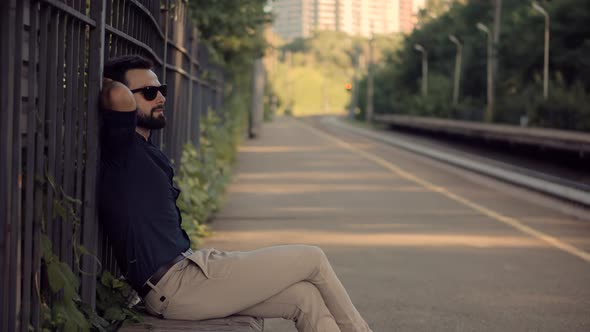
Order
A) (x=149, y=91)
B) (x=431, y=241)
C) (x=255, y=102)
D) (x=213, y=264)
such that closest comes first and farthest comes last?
(x=213, y=264) → (x=149, y=91) → (x=431, y=241) → (x=255, y=102)

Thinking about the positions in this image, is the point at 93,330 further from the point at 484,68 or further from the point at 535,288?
the point at 484,68

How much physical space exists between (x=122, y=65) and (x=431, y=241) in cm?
683

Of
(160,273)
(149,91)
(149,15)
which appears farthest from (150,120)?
(149,15)

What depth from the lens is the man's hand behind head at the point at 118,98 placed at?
519 cm

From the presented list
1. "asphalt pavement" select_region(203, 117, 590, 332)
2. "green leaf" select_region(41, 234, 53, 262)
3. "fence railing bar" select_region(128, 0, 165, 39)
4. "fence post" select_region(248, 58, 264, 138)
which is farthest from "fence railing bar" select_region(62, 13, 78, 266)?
"fence post" select_region(248, 58, 264, 138)

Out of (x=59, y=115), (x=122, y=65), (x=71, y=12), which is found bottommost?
(x=59, y=115)

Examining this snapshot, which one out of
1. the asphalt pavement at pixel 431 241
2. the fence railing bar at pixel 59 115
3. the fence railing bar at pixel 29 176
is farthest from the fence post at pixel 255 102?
the fence railing bar at pixel 29 176

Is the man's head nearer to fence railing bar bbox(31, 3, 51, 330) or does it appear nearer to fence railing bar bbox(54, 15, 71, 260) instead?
fence railing bar bbox(54, 15, 71, 260)

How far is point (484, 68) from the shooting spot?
84.1 m

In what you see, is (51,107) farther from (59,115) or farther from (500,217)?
(500,217)

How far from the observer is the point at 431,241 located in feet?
39.0

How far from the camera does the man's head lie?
5.45m

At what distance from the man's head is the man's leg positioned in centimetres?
94

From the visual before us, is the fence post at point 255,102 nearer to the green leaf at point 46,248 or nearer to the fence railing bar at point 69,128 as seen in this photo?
the fence railing bar at point 69,128
